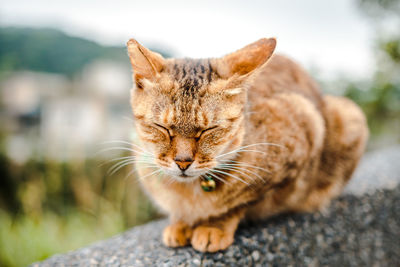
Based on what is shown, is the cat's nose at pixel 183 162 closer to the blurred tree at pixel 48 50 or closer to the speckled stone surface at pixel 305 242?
the speckled stone surface at pixel 305 242

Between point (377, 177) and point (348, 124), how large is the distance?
3.34 ft

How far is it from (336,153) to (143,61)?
143cm

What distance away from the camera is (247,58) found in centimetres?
120

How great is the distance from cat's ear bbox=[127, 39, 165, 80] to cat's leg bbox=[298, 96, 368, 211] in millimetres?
1255

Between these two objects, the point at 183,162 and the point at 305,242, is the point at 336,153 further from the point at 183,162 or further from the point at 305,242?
the point at 183,162

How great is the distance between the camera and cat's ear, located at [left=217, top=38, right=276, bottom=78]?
3.76 feet

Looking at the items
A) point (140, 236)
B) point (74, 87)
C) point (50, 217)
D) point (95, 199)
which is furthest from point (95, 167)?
point (74, 87)

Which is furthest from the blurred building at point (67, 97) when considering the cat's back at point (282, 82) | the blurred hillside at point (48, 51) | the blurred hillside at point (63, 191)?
the cat's back at point (282, 82)

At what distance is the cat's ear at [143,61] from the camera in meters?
1.11

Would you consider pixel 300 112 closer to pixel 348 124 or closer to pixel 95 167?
pixel 348 124

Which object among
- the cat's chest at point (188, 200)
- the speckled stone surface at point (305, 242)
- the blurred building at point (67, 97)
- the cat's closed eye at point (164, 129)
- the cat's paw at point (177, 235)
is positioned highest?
the cat's closed eye at point (164, 129)

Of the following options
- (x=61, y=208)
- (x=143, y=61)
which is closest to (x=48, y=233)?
(x=61, y=208)

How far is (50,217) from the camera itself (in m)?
2.85

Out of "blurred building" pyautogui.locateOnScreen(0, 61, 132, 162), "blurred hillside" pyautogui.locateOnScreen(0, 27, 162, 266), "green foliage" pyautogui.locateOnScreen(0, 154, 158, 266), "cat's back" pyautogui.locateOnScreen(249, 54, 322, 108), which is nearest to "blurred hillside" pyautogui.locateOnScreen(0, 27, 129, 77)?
"blurred building" pyautogui.locateOnScreen(0, 61, 132, 162)
